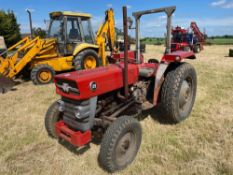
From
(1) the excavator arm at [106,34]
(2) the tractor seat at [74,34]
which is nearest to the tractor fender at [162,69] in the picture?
(2) the tractor seat at [74,34]

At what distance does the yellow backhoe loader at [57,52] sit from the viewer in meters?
7.23

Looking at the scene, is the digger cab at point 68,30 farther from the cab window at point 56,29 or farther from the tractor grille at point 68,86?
the tractor grille at point 68,86

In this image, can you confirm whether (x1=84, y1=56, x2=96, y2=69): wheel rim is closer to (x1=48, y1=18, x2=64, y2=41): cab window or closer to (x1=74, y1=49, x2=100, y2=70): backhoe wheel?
(x1=74, y1=49, x2=100, y2=70): backhoe wheel

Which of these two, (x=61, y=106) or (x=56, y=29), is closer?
(x=61, y=106)

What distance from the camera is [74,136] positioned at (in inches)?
111

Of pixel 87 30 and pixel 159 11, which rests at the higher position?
pixel 87 30

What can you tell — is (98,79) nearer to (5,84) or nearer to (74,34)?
(5,84)

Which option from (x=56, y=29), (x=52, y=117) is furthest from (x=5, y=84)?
(x=52, y=117)

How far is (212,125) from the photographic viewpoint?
13.0 feet

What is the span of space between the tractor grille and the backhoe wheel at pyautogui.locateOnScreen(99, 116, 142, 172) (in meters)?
0.64

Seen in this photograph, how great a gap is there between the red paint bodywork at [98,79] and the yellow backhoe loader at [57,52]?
4.44 m

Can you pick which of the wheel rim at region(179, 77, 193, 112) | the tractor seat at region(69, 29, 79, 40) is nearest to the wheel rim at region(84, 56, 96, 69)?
the tractor seat at region(69, 29, 79, 40)

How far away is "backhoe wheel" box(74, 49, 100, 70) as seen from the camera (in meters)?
7.55

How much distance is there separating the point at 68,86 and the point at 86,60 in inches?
201
